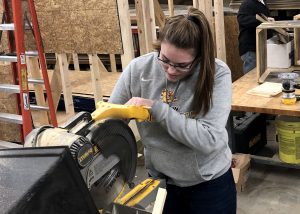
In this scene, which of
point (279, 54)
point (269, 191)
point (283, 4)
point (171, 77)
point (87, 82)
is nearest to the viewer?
point (171, 77)

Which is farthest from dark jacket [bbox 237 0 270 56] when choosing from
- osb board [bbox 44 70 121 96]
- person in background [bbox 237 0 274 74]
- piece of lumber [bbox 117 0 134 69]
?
piece of lumber [bbox 117 0 134 69]

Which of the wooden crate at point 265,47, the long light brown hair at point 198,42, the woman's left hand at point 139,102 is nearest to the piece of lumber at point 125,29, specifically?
the wooden crate at point 265,47

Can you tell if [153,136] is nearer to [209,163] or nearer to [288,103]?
[209,163]

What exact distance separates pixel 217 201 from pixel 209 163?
18 cm

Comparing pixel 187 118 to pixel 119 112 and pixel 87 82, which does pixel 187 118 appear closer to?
pixel 119 112

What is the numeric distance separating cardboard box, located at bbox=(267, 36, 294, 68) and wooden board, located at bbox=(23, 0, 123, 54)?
4.12 feet

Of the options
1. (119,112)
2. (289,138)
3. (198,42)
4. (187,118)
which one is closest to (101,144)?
(119,112)

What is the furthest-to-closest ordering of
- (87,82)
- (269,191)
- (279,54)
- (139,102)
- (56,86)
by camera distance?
(87,82) < (56,86) < (279,54) < (269,191) < (139,102)

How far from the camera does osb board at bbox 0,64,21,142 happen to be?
353 cm

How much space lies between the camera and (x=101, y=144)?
1.08 metres

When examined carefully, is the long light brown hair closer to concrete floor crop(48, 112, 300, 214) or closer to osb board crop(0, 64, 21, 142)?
concrete floor crop(48, 112, 300, 214)

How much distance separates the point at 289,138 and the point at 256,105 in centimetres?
55

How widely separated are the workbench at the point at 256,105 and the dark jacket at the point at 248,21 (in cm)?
91

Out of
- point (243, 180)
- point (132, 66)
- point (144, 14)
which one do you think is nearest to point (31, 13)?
point (144, 14)
